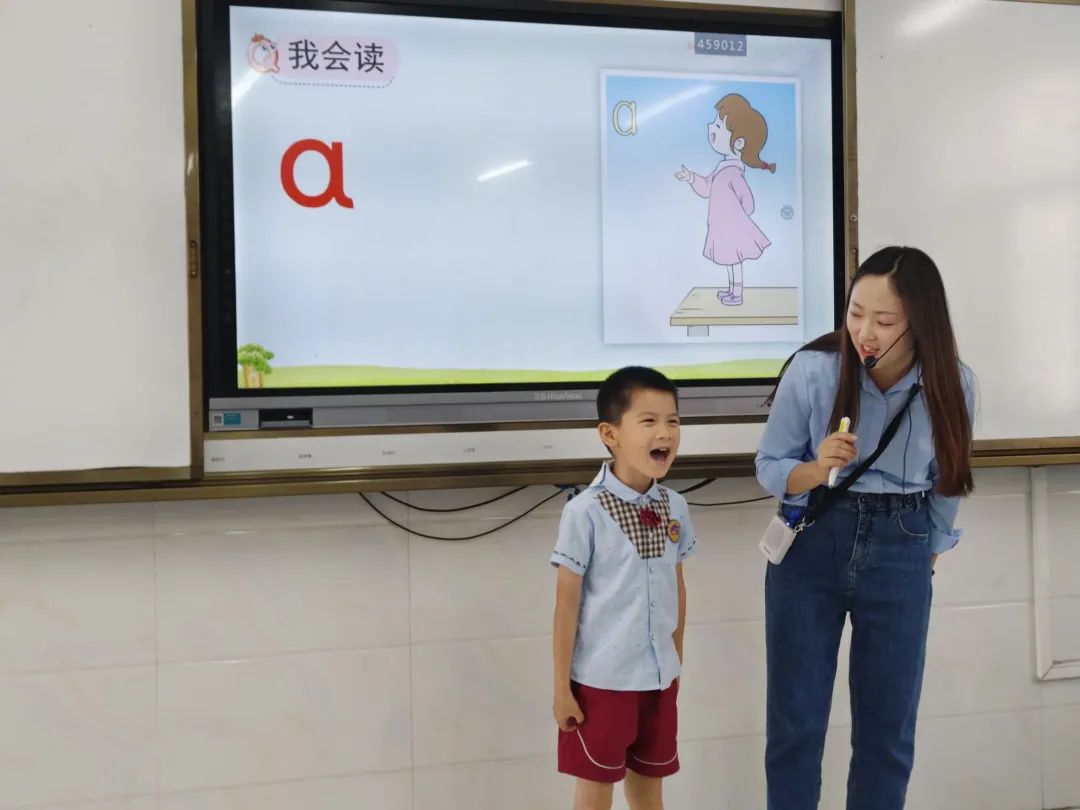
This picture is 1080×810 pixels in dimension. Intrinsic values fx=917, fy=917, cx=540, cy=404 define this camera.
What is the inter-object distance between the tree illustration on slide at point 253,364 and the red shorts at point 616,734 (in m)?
0.95

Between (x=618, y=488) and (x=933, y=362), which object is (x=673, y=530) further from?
(x=933, y=362)

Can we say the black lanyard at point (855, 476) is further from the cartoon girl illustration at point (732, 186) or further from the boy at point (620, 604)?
the cartoon girl illustration at point (732, 186)

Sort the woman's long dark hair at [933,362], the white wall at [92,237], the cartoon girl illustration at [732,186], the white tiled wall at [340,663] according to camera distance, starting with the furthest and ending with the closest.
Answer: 1. the cartoon girl illustration at [732,186]
2. the white tiled wall at [340,663]
3. the white wall at [92,237]
4. the woman's long dark hair at [933,362]

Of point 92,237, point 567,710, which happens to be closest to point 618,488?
point 567,710

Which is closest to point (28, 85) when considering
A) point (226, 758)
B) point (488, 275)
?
point (488, 275)

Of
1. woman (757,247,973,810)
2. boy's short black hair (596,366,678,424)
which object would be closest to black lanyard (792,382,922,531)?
woman (757,247,973,810)

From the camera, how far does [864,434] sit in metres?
1.78

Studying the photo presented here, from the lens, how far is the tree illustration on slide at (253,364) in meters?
2.02

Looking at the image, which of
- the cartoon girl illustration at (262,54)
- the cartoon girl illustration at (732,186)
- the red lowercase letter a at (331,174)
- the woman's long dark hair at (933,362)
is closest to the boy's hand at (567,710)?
the woman's long dark hair at (933,362)

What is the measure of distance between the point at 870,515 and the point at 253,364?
4.37 feet

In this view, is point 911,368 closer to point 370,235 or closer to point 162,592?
point 370,235

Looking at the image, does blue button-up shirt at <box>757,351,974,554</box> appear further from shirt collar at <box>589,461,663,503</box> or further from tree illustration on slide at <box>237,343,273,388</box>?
tree illustration on slide at <box>237,343,273,388</box>

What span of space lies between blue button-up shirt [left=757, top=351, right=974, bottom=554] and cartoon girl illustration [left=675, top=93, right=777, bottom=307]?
1.51 ft

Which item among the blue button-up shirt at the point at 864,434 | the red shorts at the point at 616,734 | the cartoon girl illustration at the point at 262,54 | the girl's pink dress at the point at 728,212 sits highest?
the cartoon girl illustration at the point at 262,54
